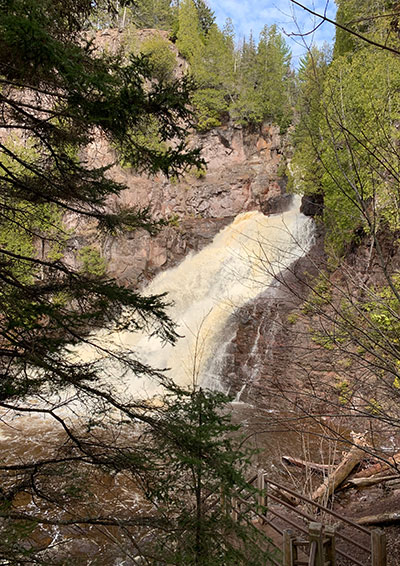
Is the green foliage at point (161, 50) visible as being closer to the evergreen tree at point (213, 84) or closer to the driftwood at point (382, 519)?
the evergreen tree at point (213, 84)

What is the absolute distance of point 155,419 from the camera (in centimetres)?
355

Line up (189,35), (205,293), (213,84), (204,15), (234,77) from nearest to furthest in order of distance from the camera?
(205,293)
(213,84)
(234,77)
(189,35)
(204,15)

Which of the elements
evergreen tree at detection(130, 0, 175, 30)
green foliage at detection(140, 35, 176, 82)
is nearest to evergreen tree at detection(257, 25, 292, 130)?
green foliage at detection(140, 35, 176, 82)

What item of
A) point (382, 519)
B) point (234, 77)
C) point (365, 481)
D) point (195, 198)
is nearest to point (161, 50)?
point (234, 77)

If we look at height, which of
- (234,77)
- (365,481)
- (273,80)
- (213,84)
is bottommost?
(365,481)

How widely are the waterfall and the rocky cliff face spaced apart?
2.90 feet

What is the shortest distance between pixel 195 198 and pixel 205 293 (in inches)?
383

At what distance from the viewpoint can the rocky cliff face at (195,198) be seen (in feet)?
71.1

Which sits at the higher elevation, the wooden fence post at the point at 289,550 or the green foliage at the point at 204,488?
the green foliage at the point at 204,488

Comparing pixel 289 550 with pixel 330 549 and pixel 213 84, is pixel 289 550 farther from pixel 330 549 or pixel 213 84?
pixel 213 84

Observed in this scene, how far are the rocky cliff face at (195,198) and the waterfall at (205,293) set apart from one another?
0.88m

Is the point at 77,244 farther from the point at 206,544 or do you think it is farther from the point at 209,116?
the point at 206,544

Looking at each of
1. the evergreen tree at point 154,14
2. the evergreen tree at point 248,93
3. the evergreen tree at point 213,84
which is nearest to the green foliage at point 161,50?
the evergreen tree at point 213,84

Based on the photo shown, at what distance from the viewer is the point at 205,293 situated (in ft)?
61.9
